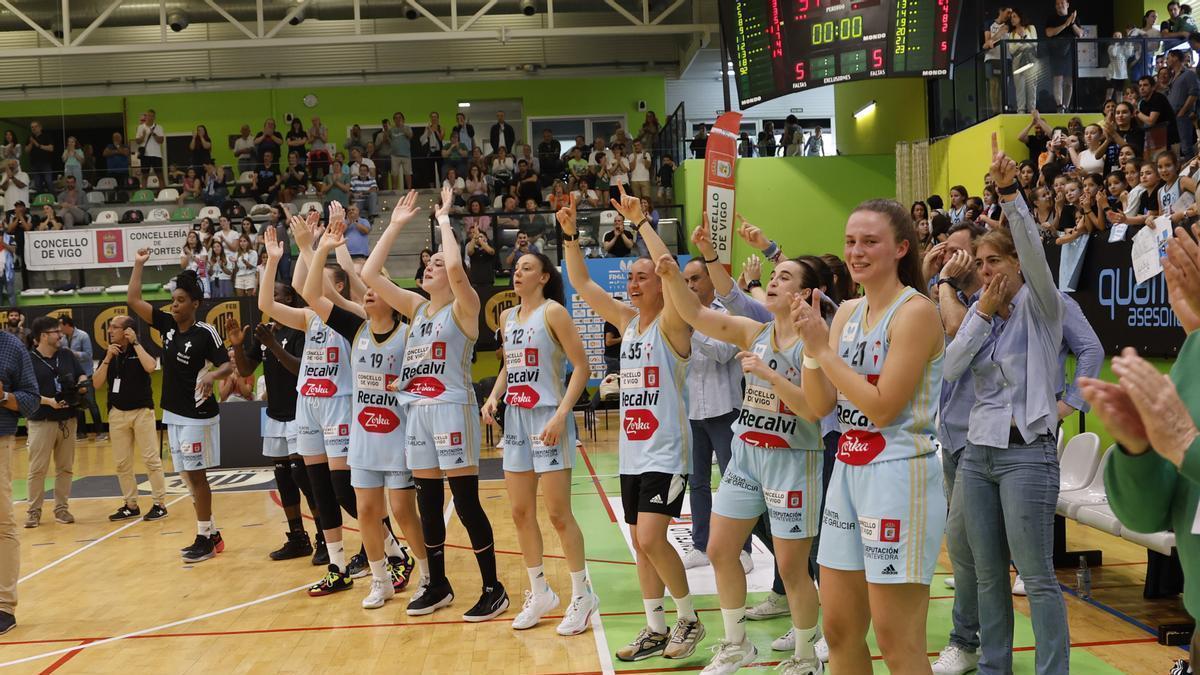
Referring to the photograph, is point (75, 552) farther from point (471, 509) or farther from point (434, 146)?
point (434, 146)

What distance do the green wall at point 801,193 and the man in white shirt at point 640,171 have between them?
1.45 metres

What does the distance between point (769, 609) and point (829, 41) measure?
9.80 m

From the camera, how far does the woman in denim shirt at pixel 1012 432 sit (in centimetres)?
396

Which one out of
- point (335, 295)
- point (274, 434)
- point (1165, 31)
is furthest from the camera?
point (1165, 31)

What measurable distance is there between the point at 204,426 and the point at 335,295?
2.30 metres

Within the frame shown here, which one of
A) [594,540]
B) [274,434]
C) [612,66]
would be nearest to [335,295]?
[274,434]

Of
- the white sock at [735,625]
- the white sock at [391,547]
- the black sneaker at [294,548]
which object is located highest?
the white sock at [735,625]

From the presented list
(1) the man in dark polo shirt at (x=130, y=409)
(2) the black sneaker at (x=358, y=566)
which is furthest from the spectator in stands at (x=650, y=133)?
(2) the black sneaker at (x=358, y=566)

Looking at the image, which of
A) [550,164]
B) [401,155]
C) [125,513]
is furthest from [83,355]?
[550,164]

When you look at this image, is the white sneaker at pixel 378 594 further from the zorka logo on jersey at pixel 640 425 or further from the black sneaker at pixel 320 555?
the zorka logo on jersey at pixel 640 425

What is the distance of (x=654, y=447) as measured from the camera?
198 inches

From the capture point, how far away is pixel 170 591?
711cm

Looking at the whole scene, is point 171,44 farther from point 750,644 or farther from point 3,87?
point 750,644

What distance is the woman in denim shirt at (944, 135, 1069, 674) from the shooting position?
396 cm
